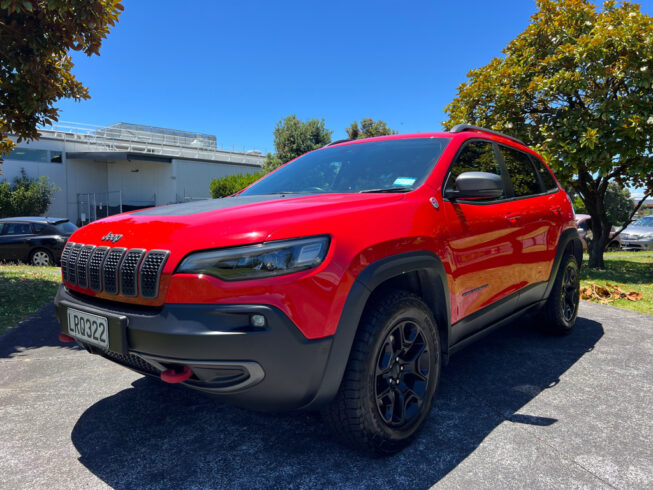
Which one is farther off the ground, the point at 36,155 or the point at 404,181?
the point at 36,155

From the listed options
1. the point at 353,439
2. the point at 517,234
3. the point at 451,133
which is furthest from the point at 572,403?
the point at 451,133

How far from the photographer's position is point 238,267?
5.93 ft

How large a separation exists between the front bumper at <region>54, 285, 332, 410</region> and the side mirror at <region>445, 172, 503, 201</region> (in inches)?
50.3

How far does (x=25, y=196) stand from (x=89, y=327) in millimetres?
28997

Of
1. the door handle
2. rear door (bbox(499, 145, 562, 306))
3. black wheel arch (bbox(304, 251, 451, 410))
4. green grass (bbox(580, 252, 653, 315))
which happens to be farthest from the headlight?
green grass (bbox(580, 252, 653, 315))

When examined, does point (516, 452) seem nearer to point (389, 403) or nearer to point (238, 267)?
point (389, 403)

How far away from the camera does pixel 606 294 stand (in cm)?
669

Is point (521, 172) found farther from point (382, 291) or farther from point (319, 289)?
point (319, 289)

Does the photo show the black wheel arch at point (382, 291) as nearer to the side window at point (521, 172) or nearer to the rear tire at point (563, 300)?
the side window at point (521, 172)

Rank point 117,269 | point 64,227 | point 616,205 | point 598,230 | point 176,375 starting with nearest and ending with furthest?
A: point 176,375
point 117,269
point 598,230
point 64,227
point 616,205

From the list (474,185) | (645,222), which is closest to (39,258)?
(474,185)

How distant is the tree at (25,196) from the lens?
25406 mm

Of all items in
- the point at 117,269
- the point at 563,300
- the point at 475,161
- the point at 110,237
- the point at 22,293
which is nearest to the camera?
the point at 117,269

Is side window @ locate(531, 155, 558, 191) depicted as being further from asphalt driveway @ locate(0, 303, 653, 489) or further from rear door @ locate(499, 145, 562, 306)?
asphalt driveway @ locate(0, 303, 653, 489)
